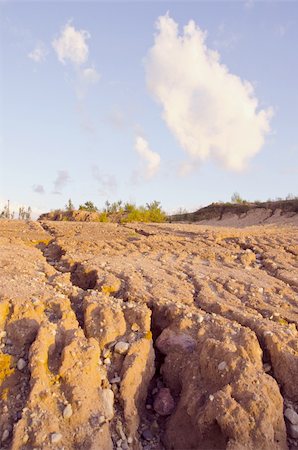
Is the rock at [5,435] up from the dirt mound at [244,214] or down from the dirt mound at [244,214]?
down

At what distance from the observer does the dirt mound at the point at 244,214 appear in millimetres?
18734

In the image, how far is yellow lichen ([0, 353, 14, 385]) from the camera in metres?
2.68

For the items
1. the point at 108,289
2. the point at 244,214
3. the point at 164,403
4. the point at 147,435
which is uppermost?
the point at 244,214

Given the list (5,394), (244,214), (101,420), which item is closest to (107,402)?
(101,420)

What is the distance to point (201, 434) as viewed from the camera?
249 centimetres

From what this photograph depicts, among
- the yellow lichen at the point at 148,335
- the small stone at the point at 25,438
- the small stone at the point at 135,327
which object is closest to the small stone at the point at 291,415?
the yellow lichen at the point at 148,335

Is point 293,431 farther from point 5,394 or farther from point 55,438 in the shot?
point 5,394

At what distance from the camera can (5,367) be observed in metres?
2.74

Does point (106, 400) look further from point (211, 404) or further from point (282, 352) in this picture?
point (282, 352)

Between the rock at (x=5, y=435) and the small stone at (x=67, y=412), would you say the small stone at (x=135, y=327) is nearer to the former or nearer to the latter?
the small stone at (x=67, y=412)

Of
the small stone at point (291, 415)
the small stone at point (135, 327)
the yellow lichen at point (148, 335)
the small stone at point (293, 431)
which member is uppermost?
the small stone at point (135, 327)

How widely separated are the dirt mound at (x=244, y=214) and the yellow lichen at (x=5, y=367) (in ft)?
52.1

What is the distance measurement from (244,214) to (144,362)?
18381 mm

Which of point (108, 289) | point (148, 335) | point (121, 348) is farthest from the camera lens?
point (108, 289)
